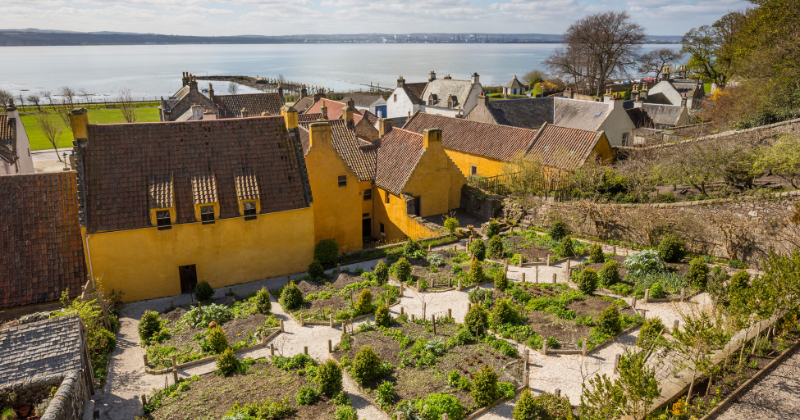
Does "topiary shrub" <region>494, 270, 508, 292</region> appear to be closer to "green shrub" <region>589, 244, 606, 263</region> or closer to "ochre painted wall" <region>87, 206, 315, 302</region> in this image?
"green shrub" <region>589, 244, 606, 263</region>

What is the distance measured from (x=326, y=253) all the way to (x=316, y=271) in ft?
5.76

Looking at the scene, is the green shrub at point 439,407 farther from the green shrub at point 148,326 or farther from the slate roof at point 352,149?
the slate roof at point 352,149

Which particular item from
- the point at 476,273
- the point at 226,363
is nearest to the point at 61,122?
the point at 226,363

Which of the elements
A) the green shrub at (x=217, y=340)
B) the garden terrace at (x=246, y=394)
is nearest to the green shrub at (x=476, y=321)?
the garden terrace at (x=246, y=394)

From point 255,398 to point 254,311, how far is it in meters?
6.92

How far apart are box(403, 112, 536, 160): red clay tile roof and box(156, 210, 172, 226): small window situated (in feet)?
79.9

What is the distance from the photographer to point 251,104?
193 ft

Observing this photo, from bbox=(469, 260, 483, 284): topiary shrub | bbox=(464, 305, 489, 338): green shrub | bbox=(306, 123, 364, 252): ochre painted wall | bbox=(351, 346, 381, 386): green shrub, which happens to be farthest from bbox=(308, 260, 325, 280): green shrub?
bbox=(351, 346, 381, 386): green shrub

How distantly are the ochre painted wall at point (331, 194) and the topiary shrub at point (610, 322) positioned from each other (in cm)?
1735

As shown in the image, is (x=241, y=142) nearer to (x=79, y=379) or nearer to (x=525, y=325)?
(x=79, y=379)

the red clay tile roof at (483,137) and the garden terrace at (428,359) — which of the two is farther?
the red clay tile roof at (483,137)

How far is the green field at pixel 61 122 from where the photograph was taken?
6769 centimetres

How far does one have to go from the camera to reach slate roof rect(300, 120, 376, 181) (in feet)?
115

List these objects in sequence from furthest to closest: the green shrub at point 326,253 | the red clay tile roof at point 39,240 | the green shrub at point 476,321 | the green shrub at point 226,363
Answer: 1. the green shrub at point 326,253
2. the red clay tile roof at point 39,240
3. the green shrub at point 476,321
4. the green shrub at point 226,363
